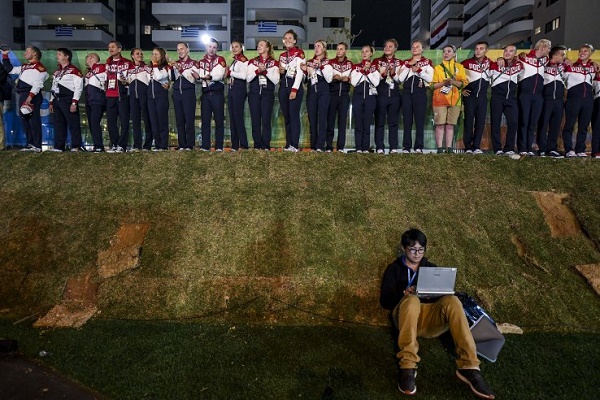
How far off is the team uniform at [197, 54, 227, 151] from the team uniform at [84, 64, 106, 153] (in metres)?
1.79

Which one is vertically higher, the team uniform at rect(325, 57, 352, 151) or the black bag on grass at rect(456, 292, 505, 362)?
the team uniform at rect(325, 57, 352, 151)

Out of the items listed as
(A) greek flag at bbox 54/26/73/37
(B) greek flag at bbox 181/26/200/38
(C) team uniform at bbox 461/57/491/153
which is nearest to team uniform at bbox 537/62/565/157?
(C) team uniform at bbox 461/57/491/153

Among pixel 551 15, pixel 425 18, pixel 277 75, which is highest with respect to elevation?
pixel 425 18

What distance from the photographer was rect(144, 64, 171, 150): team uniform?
808 cm

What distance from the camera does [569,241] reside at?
579 cm

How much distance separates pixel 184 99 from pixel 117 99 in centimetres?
122

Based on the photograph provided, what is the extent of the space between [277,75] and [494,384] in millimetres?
5964

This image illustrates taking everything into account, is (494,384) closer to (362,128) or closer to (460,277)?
(460,277)

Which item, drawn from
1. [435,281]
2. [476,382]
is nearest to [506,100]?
[435,281]

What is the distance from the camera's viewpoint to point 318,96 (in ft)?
26.2

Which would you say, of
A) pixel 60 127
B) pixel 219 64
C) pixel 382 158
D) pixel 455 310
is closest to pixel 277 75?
pixel 219 64

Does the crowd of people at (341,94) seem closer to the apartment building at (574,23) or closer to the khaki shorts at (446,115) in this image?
the khaki shorts at (446,115)

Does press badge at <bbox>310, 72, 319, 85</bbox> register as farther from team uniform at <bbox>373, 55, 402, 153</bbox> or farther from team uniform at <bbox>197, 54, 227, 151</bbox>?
team uniform at <bbox>197, 54, 227, 151</bbox>

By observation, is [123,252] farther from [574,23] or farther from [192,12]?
[574,23]
